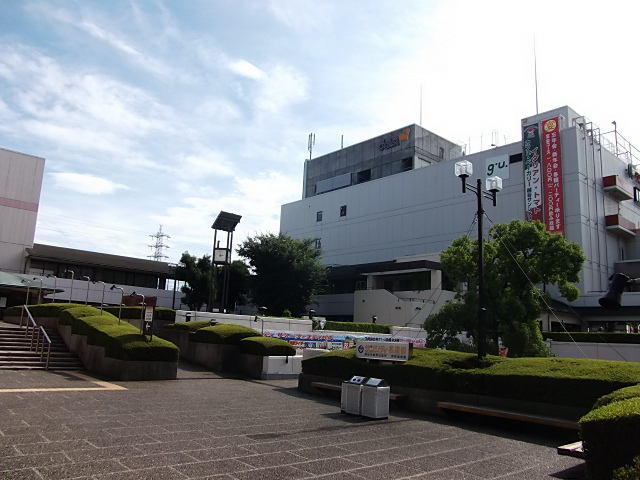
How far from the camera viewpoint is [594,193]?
4456 centimetres

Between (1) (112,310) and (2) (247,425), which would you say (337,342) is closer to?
(1) (112,310)

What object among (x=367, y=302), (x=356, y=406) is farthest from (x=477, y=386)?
(x=367, y=302)

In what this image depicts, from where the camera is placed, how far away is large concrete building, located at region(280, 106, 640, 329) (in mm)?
42312

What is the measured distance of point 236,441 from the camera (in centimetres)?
744

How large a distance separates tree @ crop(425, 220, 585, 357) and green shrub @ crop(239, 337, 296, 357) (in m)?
8.59

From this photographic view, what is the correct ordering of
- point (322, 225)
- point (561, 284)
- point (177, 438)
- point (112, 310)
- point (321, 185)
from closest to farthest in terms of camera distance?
point (177, 438) < point (112, 310) < point (561, 284) < point (322, 225) < point (321, 185)

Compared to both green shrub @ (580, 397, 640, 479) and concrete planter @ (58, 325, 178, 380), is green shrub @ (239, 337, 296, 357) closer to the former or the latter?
concrete planter @ (58, 325, 178, 380)

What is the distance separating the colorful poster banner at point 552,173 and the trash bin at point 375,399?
37.4 m

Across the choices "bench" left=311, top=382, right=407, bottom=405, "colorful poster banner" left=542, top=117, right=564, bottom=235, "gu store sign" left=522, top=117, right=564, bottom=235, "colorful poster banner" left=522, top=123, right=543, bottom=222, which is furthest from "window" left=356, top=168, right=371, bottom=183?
"bench" left=311, top=382, right=407, bottom=405

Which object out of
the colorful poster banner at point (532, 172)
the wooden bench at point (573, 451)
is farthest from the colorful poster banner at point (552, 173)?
the wooden bench at point (573, 451)

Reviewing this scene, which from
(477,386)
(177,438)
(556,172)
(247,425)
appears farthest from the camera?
(556,172)

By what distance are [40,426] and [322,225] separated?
60.7 metres

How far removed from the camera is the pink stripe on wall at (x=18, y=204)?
131ft

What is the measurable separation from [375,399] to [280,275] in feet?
108
